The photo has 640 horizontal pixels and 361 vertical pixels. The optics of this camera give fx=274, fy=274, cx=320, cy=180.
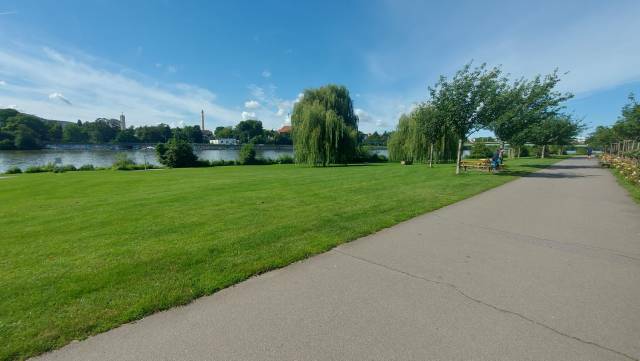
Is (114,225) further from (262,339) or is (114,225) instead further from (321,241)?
(262,339)

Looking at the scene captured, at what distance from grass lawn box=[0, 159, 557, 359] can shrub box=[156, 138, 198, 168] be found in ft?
78.5

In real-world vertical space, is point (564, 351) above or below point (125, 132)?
below

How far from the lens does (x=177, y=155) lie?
31359 millimetres

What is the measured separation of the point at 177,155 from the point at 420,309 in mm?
33700

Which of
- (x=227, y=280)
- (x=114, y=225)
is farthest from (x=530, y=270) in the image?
(x=114, y=225)

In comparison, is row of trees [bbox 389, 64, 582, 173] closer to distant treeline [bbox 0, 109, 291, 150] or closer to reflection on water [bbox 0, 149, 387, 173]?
reflection on water [bbox 0, 149, 387, 173]

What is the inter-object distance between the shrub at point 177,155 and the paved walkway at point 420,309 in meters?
31.8

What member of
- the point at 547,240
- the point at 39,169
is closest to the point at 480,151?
the point at 547,240

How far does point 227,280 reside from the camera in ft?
10.7

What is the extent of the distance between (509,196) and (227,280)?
921 cm

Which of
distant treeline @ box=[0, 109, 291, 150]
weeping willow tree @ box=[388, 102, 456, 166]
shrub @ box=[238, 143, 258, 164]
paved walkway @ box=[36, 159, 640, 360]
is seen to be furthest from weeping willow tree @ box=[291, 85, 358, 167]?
distant treeline @ box=[0, 109, 291, 150]

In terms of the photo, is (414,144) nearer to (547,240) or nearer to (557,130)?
(557,130)

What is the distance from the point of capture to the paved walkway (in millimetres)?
2209

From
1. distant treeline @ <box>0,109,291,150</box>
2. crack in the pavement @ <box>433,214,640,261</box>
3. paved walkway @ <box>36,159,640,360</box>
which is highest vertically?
distant treeline @ <box>0,109,291,150</box>
